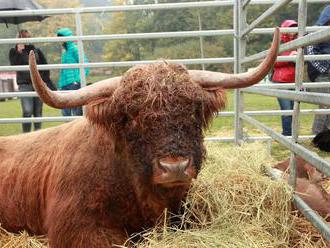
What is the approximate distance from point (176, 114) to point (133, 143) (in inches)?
12.0

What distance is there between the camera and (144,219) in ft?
9.32

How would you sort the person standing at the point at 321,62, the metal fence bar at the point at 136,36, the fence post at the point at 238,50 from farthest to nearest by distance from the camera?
the metal fence bar at the point at 136,36, the person standing at the point at 321,62, the fence post at the point at 238,50

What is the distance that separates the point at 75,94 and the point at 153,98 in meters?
0.47

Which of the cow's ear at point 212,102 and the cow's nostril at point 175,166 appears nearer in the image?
the cow's nostril at point 175,166

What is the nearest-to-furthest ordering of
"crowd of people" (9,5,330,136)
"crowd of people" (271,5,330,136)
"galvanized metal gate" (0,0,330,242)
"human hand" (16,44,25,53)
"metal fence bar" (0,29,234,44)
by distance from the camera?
1. "galvanized metal gate" (0,0,330,242)
2. "crowd of people" (271,5,330,136)
3. "metal fence bar" (0,29,234,44)
4. "crowd of people" (9,5,330,136)
5. "human hand" (16,44,25,53)

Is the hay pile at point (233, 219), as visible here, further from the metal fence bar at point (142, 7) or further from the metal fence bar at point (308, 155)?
the metal fence bar at point (142, 7)

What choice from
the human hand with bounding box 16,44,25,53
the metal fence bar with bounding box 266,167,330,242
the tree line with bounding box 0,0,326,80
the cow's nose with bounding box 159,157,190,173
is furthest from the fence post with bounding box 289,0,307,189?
the tree line with bounding box 0,0,326,80

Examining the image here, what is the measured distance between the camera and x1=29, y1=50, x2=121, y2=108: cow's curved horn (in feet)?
7.61

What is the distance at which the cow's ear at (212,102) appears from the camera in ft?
Result: 8.60

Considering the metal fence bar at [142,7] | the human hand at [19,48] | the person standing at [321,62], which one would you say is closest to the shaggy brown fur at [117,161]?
the metal fence bar at [142,7]

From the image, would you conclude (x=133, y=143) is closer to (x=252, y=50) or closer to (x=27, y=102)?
(x=27, y=102)

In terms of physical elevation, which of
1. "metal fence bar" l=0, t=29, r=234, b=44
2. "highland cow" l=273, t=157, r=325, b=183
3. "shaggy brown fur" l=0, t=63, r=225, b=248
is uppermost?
"metal fence bar" l=0, t=29, r=234, b=44

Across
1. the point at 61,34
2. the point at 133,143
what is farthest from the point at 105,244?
the point at 61,34

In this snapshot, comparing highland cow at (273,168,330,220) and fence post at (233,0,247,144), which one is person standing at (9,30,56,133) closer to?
fence post at (233,0,247,144)
